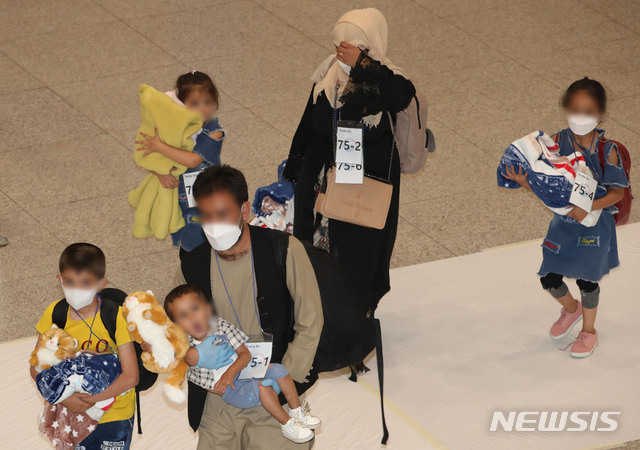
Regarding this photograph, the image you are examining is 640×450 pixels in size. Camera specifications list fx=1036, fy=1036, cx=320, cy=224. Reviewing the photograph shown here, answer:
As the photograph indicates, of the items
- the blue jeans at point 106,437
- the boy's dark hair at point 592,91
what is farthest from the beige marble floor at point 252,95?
the blue jeans at point 106,437

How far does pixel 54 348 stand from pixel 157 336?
42 centimetres

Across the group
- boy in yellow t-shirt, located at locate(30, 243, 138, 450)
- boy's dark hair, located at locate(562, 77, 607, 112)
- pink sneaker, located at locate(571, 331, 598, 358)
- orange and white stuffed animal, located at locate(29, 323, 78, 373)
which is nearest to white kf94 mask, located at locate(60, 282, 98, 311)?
boy in yellow t-shirt, located at locate(30, 243, 138, 450)

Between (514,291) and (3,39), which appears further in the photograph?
(3,39)

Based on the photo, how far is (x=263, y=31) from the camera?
1030 centimetres

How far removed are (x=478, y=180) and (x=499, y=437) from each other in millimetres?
2981

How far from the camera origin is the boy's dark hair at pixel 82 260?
3.90 metres

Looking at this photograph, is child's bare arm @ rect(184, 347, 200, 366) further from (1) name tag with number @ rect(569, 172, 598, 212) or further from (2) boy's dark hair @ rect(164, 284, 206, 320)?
(1) name tag with number @ rect(569, 172, 598, 212)

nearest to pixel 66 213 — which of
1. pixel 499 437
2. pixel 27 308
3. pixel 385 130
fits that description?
pixel 27 308

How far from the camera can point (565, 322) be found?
602 cm

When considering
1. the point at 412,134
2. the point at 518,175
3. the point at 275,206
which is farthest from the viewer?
the point at 275,206

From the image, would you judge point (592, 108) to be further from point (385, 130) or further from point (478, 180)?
point (478, 180)

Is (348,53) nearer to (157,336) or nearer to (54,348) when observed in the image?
(157,336)

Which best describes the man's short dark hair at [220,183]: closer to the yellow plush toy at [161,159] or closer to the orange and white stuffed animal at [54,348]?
the orange and white stuffed animal at [54,348]

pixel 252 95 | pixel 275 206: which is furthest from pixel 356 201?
pixel 252 95
